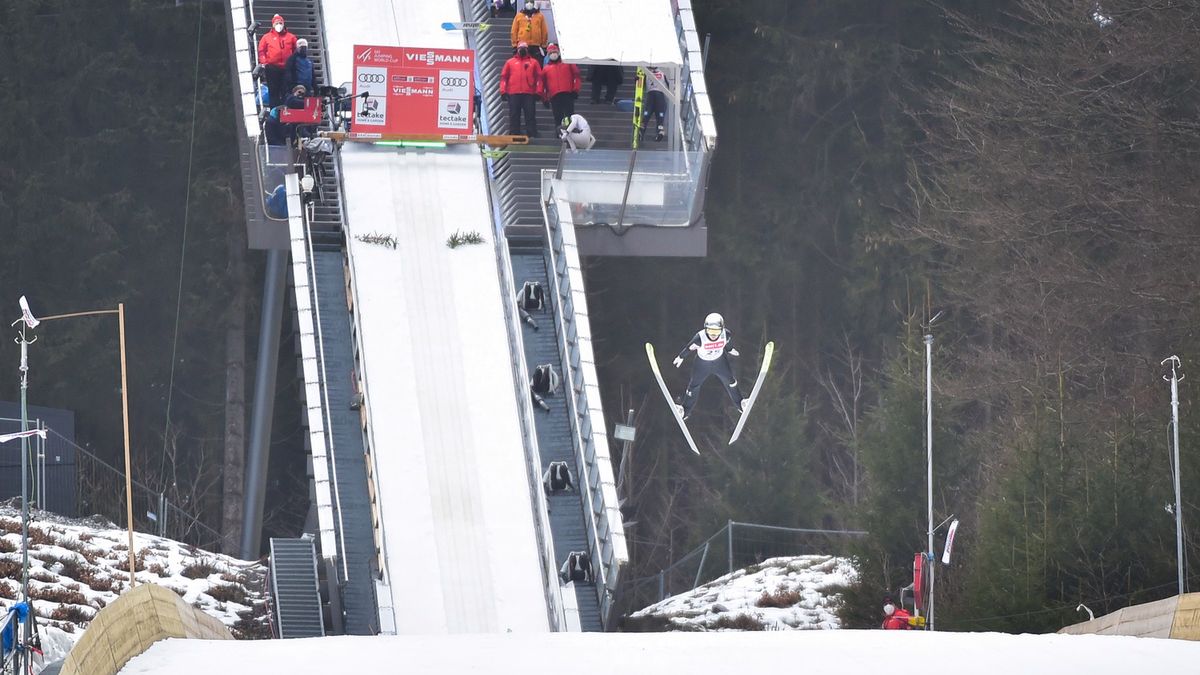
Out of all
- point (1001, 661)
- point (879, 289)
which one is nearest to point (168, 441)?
point (879, 289)

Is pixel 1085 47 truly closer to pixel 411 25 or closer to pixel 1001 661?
pixel 411 25

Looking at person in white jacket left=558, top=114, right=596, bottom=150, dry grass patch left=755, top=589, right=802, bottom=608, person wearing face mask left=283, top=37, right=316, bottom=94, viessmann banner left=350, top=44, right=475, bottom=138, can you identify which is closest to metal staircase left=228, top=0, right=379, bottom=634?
person wearing face mask left=283, top=37, right=316, bottom=94

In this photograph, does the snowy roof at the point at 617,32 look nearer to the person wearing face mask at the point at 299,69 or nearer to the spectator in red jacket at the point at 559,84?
the spectator in red jacket at the point at 559,84

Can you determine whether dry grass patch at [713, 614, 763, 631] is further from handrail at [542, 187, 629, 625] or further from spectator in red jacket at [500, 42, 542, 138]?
spectator in red jacket at [500, 42, 542, 138]

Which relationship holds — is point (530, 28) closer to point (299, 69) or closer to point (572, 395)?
point (299, 69)

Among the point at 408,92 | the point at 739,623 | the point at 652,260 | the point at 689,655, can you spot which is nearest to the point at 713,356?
the point at 739,623

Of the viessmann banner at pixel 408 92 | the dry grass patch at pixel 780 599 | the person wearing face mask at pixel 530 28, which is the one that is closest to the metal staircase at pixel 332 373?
the viessmann banner at pixel 408 92
